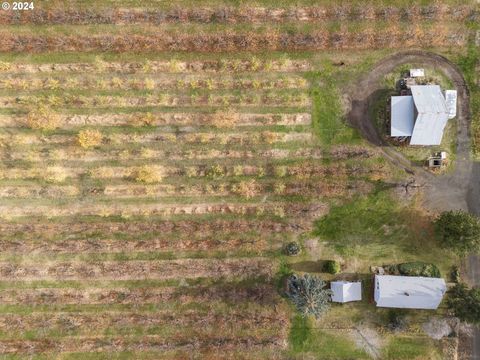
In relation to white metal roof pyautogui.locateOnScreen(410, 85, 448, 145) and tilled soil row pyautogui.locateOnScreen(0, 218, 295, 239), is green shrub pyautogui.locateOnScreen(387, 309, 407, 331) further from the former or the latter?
white metal roof pyautogui.locateOnScreen(410, 85, 448, 145)

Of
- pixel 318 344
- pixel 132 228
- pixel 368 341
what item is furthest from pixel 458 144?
pixel 132 228

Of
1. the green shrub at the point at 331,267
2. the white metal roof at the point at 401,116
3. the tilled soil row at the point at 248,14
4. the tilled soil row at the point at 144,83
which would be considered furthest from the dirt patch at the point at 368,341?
the tilled soil row at the point at 248,14

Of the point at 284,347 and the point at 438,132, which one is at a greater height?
the point at 438,132

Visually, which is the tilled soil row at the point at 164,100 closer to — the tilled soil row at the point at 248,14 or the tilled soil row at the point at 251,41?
the tilled soil row at the point at 251,41

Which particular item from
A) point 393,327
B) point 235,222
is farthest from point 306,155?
point 393,327

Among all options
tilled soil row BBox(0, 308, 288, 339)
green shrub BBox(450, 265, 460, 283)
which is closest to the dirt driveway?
green shrub BBox(450, 265, 460, 283)

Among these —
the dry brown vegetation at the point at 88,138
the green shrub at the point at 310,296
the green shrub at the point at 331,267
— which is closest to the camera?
the green shrub at the point at 310,296

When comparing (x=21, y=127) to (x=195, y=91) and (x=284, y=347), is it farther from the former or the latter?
(x=284, y=347)
